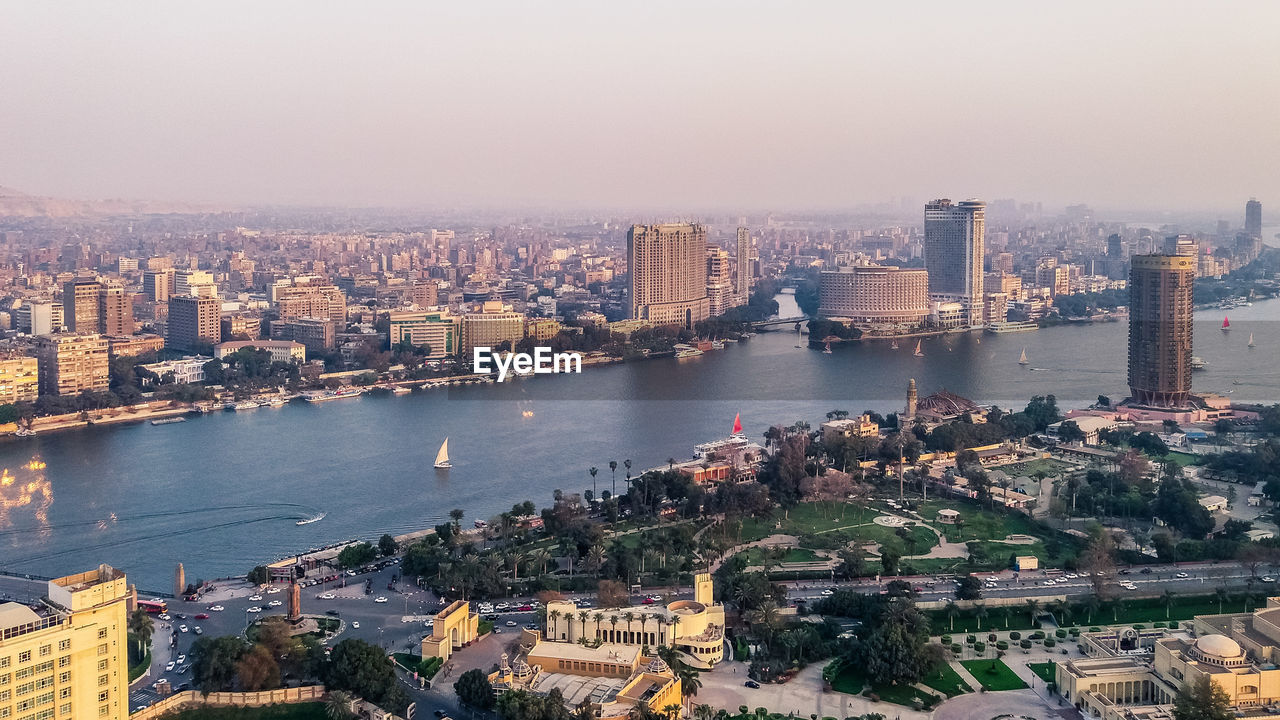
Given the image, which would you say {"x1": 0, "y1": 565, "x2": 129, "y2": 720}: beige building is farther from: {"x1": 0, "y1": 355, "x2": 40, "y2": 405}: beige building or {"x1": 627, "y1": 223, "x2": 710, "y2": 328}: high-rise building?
{"x1": 627, "y1": 223, "x2": 710, "y2": 328}: high-rise building

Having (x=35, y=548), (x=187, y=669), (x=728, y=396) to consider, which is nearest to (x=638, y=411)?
(x=728, y=396)

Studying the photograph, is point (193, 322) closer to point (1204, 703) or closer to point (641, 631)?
point (641, 631)

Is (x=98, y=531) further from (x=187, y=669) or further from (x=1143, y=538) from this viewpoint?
(x=1143, y=538)

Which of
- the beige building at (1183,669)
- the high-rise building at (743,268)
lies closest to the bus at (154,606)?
the beige building at (1183,669)

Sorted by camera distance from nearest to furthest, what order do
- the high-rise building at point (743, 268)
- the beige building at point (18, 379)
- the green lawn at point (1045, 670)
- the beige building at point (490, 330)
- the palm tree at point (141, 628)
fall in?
the green lawn at point (1045, 670)
the palm tree at point (141, 628)
the beige building at point (18, 379)
the beige building at point (490, 330)
the high-rise building at point (743, 268)

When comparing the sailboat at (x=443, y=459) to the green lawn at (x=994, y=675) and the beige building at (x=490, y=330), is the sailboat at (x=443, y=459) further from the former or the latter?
the beige building at (x=490, y=330)

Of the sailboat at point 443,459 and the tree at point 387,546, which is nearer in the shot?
the tree at point 387,546

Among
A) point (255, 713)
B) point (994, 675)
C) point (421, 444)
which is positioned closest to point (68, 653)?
point (255, 713)
